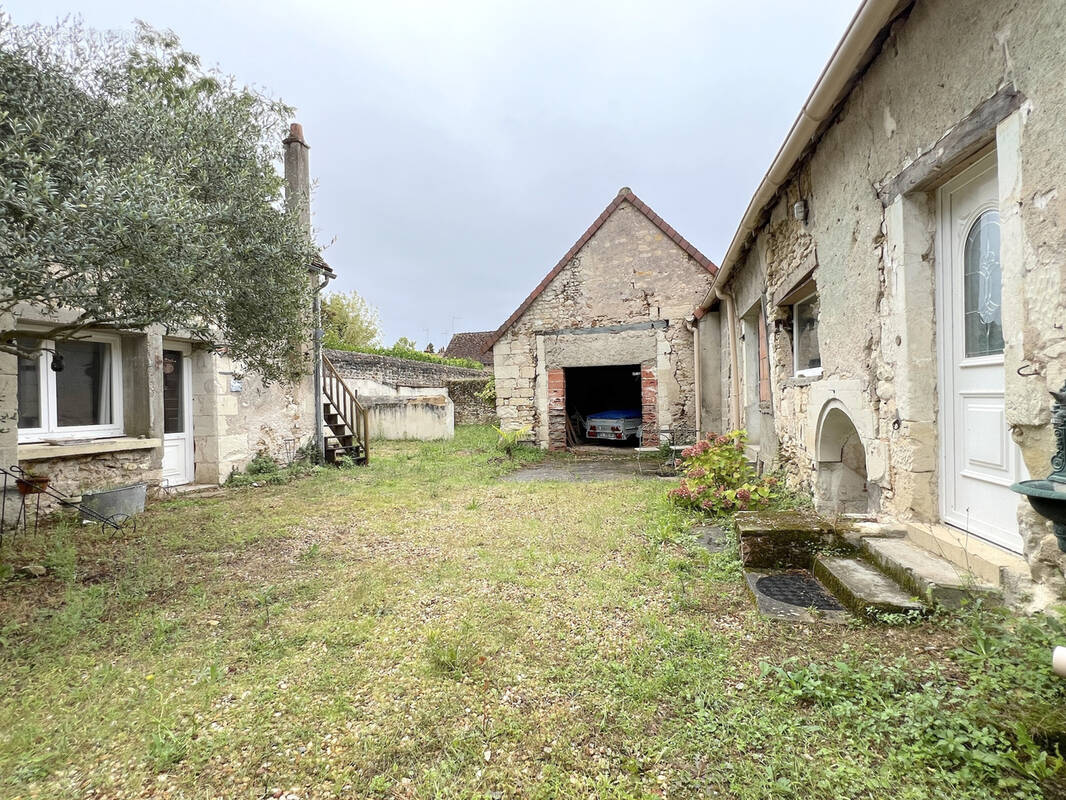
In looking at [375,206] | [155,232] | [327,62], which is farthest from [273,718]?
[375,206]

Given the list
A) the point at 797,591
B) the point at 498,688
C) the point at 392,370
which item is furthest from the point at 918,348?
the point at 392,370

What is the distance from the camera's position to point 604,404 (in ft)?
57.3

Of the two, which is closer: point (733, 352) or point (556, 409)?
point (733, 352)

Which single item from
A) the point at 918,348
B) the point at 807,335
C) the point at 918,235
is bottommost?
the point at 918,348

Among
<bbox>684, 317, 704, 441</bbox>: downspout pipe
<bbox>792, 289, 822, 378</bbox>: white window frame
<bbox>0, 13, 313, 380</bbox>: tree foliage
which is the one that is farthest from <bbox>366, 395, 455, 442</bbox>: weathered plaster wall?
<bbox>792, 289, 822, 378</bbox>: white window frame

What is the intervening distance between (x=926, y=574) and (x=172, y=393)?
29.2 ft

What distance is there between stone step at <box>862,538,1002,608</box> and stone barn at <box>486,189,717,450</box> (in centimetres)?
784

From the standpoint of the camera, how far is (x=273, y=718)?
2.09 metres

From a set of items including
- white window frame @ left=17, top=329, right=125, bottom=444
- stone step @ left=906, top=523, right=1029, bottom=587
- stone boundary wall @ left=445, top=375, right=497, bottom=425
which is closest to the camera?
stone step @ left=906, top=523, right=1029, bottom=587

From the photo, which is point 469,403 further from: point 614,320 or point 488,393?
point 614,320

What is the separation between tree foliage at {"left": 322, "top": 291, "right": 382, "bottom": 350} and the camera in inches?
1160

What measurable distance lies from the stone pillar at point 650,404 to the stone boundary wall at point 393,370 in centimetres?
846

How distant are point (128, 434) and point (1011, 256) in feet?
28.5

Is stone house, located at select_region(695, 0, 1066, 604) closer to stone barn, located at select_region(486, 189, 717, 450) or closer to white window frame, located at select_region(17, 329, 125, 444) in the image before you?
stone barn, located at select_region(486, 189, 717, 450)
